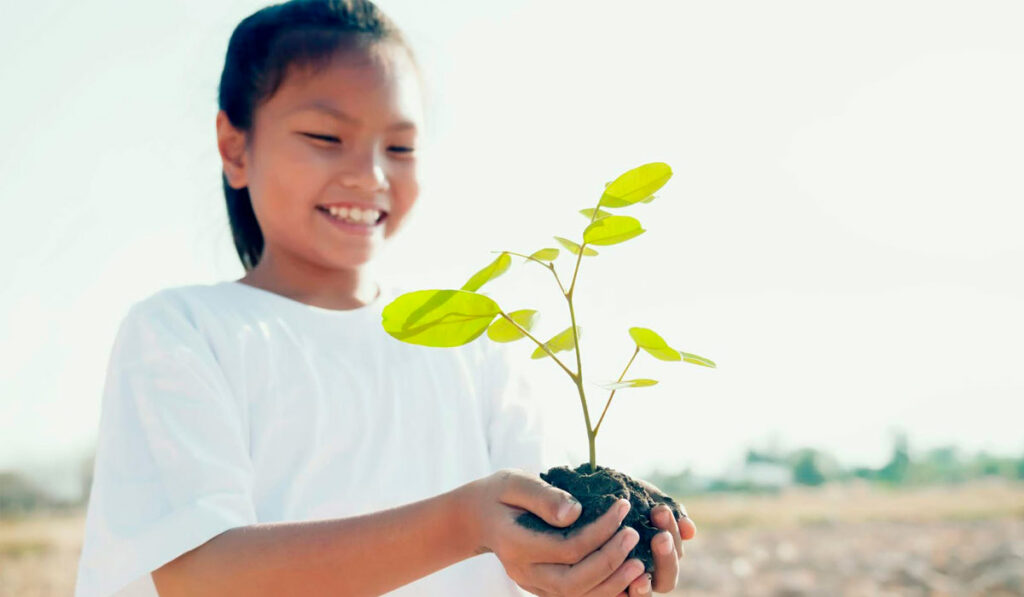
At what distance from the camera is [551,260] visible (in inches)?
42.9

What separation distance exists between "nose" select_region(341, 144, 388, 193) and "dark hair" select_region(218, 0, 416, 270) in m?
0.17

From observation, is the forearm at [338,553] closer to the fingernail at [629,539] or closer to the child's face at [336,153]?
the fingernail at [629,539]

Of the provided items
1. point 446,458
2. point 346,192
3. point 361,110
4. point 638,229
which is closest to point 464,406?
point 446,458

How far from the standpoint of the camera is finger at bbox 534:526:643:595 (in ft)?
3.06

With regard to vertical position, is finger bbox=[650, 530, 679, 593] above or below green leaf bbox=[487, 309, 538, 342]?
below

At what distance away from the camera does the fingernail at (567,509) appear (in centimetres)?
93

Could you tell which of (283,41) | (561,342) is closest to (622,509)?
(561,342)

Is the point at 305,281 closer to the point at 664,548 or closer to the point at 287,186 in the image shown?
the point at 287,186

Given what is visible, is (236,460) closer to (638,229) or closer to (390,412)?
(390,412)

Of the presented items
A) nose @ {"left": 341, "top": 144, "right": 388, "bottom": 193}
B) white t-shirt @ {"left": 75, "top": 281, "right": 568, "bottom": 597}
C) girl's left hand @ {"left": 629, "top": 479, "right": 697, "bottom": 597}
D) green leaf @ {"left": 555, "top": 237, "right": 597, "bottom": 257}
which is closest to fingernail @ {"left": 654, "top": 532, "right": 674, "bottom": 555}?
girl's left hand @ {"left": 629, "top": 479, "right": 697, "bottom": 597}

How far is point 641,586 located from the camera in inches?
38.5

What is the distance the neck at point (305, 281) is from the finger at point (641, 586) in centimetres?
82

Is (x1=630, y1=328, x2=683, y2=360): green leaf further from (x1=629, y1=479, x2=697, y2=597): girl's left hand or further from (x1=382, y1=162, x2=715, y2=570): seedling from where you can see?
(x1=629, y1=479, x2=697, y2=597): girl's left hand

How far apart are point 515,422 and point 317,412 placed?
340 mm
